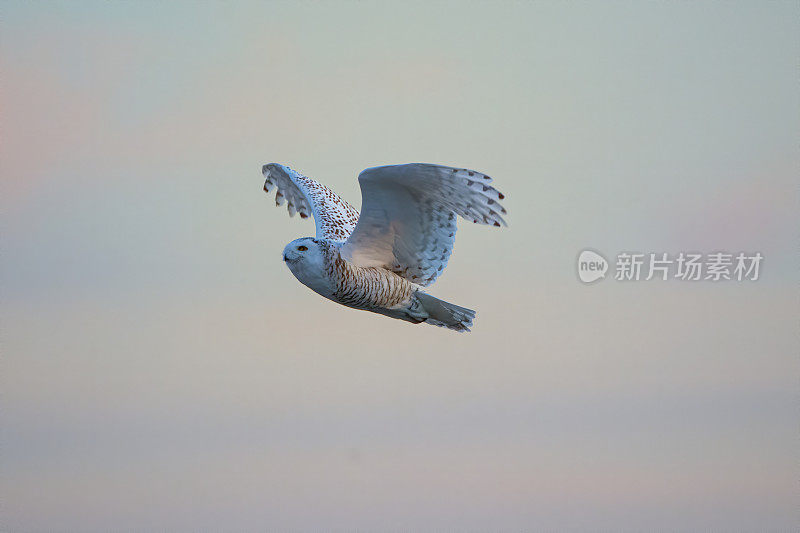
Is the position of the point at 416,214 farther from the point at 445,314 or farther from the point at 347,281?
the point at 445,314

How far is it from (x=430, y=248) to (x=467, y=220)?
0.76 metres

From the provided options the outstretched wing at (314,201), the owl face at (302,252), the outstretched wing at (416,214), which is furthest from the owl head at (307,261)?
the outstretched wing at (314,201)

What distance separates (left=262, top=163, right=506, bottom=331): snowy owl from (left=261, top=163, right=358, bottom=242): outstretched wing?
107 millimetres

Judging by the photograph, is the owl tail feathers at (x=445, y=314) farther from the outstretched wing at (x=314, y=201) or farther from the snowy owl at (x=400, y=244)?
the outstretched wing at (x=314, y=201)

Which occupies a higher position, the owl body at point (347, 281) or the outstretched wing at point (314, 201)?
the outstretched wing at point (314, 201)

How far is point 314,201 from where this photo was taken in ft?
42.5

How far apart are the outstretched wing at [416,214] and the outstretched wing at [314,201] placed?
0.80 metres

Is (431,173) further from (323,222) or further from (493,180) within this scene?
(323,222)

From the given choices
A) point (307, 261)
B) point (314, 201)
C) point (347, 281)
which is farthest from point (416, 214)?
point (314, 201)

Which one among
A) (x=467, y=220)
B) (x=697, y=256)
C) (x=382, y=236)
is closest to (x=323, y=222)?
(x=382, y=236)

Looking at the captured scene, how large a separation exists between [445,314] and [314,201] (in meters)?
2.28

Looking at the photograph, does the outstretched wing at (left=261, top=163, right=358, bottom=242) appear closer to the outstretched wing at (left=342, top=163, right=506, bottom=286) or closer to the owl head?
the outstretched wing at (left=342, top=163, right=506, bottom=286)

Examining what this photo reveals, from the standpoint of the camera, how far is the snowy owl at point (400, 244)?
34.9 feet

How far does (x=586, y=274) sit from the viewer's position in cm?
1241
